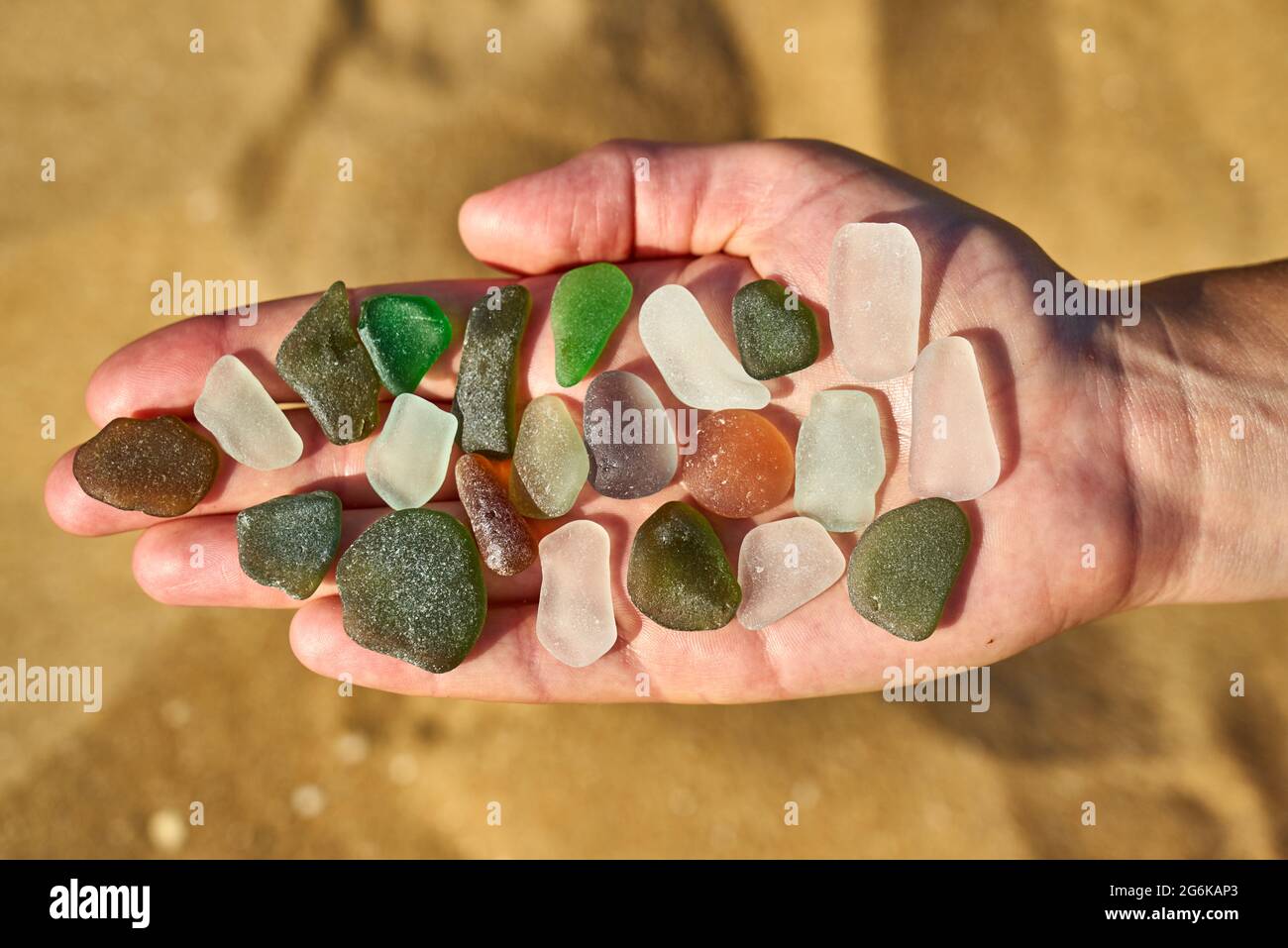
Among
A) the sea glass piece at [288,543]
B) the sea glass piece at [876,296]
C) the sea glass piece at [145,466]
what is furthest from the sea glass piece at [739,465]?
the sea glass piece at [145,466]

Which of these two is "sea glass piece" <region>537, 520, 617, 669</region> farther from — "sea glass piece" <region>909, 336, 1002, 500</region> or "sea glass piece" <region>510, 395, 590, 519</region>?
"sea glass piece" <region>909, 336, 1002, 500</region>

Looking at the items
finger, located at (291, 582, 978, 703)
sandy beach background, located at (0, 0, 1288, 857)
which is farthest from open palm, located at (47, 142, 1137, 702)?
sandy beach background, located at (0, 0, 1288, 857)

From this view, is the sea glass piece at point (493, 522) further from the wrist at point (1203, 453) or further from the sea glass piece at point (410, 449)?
the wrist at point (1203, 453)

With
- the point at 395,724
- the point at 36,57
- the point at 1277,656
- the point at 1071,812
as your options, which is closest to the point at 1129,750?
the point at 1071,812

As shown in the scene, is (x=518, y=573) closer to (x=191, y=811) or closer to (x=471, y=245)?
(x=471, y=245)

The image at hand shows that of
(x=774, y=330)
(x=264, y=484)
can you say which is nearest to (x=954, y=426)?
(x=774, y=330)

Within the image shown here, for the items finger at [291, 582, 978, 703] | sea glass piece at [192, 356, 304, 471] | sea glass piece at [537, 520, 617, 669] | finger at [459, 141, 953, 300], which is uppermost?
finger at [459, 141, 953, 300]
